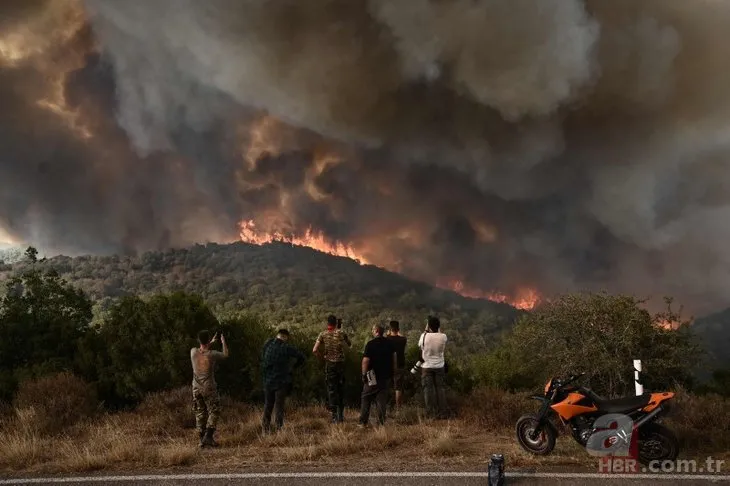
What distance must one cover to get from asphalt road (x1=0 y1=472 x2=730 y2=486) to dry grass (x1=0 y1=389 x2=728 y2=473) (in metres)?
0.55

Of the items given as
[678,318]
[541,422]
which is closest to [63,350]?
[541,422]

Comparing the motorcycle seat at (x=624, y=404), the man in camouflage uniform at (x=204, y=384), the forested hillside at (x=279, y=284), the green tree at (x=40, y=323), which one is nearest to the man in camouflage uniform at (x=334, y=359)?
the man in camouflage uniform at (x=204, y=384)

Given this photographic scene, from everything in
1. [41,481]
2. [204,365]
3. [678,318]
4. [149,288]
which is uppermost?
[149,288]

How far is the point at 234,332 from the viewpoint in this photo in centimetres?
1950

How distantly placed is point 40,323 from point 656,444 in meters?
20.0

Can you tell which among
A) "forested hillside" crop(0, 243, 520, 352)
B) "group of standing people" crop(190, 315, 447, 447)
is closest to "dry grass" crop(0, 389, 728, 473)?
"group of standing people" crop(190, 315, 447, 447)

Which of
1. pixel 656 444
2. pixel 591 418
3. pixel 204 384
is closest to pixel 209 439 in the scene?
pixel 204 384

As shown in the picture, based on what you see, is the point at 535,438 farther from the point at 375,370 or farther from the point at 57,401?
the point at 57,401

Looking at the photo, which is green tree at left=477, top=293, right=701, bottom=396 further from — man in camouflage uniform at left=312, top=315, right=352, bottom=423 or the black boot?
the black boot

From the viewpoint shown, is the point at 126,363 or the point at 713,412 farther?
the point at 126,363

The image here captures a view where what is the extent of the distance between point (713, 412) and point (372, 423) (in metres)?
6.21

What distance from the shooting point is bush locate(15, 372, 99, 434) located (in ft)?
38.3

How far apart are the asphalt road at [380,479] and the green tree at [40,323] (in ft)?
38.6

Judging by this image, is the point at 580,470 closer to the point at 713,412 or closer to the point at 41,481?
the point at 713,412
